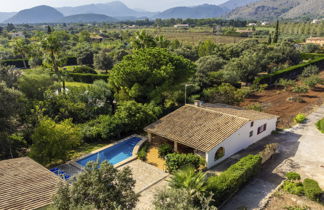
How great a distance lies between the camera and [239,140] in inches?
921

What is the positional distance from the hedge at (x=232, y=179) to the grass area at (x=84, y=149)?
13.4 metres

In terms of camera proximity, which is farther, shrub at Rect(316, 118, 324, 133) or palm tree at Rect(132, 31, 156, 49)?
palm tree at Rect(132, 31, 156, 49)

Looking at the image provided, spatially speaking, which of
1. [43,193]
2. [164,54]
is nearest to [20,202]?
[43,193]

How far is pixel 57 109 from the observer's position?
1156 inches

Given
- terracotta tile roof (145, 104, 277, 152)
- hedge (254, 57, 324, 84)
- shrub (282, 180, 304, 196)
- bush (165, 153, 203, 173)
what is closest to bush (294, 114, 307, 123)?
terracotta tile roof (145, 104, 277, 152)

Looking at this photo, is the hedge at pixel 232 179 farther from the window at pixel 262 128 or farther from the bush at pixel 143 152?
the bush at pixel 143 152

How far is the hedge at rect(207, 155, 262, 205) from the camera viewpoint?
51.7 ft

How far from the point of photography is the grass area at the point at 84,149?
79.7ft

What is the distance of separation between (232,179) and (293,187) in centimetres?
473

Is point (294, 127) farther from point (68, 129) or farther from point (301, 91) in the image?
point (68, 129)

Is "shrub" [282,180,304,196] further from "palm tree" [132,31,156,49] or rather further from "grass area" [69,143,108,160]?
"palm tree" [132,31,156,49]

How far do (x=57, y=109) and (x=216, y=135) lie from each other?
18.8 m

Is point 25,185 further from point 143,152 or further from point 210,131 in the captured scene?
point 210,131

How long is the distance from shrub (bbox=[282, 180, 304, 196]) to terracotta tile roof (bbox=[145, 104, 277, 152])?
19.0ft
